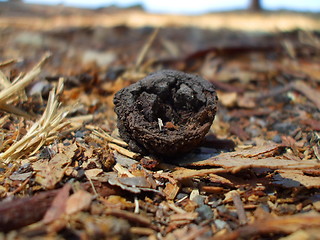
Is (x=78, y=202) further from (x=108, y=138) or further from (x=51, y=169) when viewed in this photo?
(x=108, y=138)

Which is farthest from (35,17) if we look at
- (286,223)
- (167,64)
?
(286,223)

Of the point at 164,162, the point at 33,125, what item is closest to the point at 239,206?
the point at 164,162

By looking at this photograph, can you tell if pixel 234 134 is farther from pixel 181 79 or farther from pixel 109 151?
pixel 109 151

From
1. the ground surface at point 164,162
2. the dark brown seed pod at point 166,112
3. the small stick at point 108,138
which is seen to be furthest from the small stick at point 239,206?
the small stick at point 108,138

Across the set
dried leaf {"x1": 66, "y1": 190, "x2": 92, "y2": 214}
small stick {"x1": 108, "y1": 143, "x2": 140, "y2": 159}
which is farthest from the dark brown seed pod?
dried leaf {"x1": 66, "y1": 190, "x2": 92, "y2": 214}

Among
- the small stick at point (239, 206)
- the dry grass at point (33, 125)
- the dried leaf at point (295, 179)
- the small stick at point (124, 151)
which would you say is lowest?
the small stick at point (239, 206)

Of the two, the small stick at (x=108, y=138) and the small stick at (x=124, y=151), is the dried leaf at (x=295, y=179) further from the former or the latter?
the small stick at (x=108, y=138)
